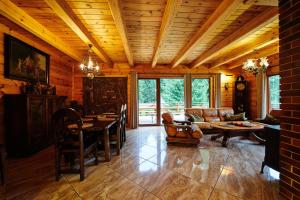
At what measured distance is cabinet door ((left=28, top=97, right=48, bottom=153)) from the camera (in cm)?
339

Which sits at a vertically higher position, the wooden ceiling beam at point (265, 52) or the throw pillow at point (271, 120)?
the wooden ceiling beam at point (265, 52)

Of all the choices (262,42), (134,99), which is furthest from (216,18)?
(134,99)

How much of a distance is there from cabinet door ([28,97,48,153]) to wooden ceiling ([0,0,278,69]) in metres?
1.33

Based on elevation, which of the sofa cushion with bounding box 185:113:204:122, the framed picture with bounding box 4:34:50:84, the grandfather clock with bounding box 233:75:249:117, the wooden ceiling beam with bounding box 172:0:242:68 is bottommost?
the sofa cushion with bounding box 185:113:204:122

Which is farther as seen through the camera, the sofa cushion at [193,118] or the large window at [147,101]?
the large window at [147,101]

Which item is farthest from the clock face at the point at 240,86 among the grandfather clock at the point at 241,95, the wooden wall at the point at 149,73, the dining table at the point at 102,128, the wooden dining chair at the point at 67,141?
the wooden dining chair at the point at 67,141

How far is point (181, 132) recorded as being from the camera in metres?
4.12

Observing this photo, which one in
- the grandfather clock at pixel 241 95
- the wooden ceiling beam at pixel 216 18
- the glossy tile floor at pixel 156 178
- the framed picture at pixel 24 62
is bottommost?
the glossy tile floor at pixel 156 178

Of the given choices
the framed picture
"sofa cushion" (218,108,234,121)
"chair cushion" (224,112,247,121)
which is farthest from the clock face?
the framed picture

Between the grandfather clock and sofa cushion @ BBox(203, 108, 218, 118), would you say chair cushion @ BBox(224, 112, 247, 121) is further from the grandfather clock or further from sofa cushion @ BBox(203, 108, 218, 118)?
the grandfather clock

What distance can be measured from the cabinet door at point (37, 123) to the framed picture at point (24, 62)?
0.62m

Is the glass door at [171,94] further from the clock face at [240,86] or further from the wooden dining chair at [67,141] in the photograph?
the wooden dining chair at [67,141]

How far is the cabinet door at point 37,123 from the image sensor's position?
3389 millimetres

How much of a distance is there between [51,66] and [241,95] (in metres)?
6.45
